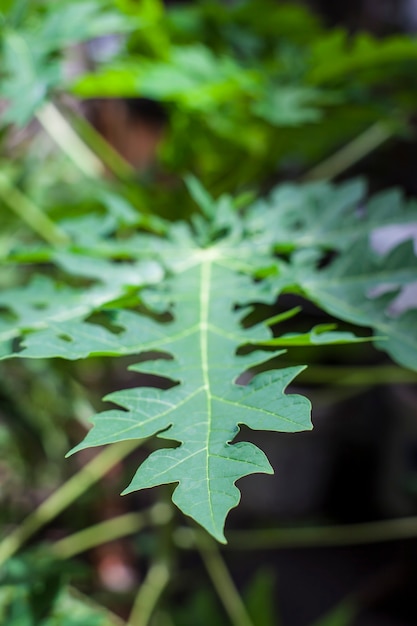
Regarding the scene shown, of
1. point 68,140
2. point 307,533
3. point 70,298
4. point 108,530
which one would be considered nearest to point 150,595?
point 108,530

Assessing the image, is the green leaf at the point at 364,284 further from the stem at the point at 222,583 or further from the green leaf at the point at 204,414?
the stem at the point at 222,583

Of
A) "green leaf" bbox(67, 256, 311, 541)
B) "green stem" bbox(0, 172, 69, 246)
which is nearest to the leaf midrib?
"green leaf" bbox(67, 256, 311, 541)

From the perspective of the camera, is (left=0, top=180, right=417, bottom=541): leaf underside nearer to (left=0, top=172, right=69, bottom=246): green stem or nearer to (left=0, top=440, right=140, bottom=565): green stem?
(left=0, top=172, right=69, bottom=246): green stem

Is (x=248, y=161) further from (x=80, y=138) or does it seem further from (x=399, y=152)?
(x=399, y=152)

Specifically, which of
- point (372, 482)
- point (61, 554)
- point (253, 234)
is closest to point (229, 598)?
point (61, 554)

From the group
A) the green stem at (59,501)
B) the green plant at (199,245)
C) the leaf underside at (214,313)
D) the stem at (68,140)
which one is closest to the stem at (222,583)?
the green plant at (199,245)

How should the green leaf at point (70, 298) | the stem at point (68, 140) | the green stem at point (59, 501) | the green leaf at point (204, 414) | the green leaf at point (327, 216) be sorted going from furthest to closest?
the stem at point (68, 140) → the green stem at point (59, 501) → the green leaf at point (327, 216) → the green leaf at point (70, 298) → the green leaf at point (204, 414)

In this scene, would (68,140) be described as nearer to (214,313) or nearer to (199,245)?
(199,245)
